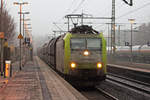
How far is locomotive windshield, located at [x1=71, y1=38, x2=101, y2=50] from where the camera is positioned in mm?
14547

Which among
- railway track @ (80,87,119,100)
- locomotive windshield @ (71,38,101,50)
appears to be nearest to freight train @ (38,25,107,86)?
locomotive windshield @ (71,38,101,50)

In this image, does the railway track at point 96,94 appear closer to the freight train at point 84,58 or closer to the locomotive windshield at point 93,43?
the freight train at point 84,58

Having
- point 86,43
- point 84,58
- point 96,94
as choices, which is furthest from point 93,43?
point 96,94

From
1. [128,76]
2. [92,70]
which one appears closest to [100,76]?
[92,70]

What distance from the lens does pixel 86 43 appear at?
14.6 m

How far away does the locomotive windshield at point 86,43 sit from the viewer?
1455 centimetres

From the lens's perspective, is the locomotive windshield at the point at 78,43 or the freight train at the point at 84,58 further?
the locomotive windshield at the point at 78,43

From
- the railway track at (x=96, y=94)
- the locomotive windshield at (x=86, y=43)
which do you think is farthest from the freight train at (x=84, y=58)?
the railway track at (x=96, y=94)

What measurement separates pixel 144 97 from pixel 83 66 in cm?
360

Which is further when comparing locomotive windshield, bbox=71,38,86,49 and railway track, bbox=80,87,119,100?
locomotive windshield, bbox=71,38,86,49

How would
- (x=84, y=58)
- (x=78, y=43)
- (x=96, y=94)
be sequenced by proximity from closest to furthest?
(x=84, y=58)
(x=96, y=94)
(x=78, y=43)

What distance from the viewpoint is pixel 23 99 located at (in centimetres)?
942

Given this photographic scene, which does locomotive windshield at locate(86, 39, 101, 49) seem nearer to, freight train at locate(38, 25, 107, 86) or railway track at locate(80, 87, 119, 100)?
freight train at locate(38, 25, 107, 86)

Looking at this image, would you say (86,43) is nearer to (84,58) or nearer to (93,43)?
(93,43)
